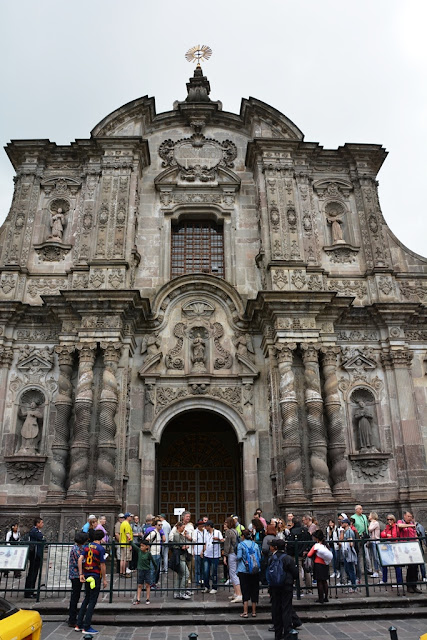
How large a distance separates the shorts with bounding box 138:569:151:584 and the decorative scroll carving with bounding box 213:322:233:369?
25.4 ft

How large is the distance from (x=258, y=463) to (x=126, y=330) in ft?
18.3

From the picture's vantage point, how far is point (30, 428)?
14992mm

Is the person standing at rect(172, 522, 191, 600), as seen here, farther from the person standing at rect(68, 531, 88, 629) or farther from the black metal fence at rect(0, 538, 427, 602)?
the person standing at rect(68, 531, 88, 629)

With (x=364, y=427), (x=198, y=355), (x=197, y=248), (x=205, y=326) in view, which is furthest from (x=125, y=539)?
(x=197, y=248)

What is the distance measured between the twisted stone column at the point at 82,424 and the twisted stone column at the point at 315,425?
20.2ft

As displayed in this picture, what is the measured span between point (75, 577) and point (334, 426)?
890 cm

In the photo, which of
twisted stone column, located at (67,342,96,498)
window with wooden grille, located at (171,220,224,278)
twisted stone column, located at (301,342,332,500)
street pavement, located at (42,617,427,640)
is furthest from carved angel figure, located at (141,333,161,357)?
street pavement, located at (42,617,427,640)

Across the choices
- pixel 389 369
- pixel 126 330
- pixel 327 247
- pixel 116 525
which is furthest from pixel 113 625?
pixel 327 247

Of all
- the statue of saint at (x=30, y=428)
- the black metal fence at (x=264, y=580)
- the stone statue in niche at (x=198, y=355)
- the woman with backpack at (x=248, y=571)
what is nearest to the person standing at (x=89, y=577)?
the black metal fence at (x=264, y=580)

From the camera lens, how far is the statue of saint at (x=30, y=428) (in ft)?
48.5

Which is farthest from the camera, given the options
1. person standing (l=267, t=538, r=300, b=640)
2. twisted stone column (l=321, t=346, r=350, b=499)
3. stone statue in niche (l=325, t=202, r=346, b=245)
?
stone statue in niche (l=325, t=202, r=346, b=245)

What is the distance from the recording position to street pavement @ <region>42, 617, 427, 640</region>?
25.5 feet

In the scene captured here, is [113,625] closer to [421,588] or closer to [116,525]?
[116,525]

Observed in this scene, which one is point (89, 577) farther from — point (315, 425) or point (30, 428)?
point (315, 425)
